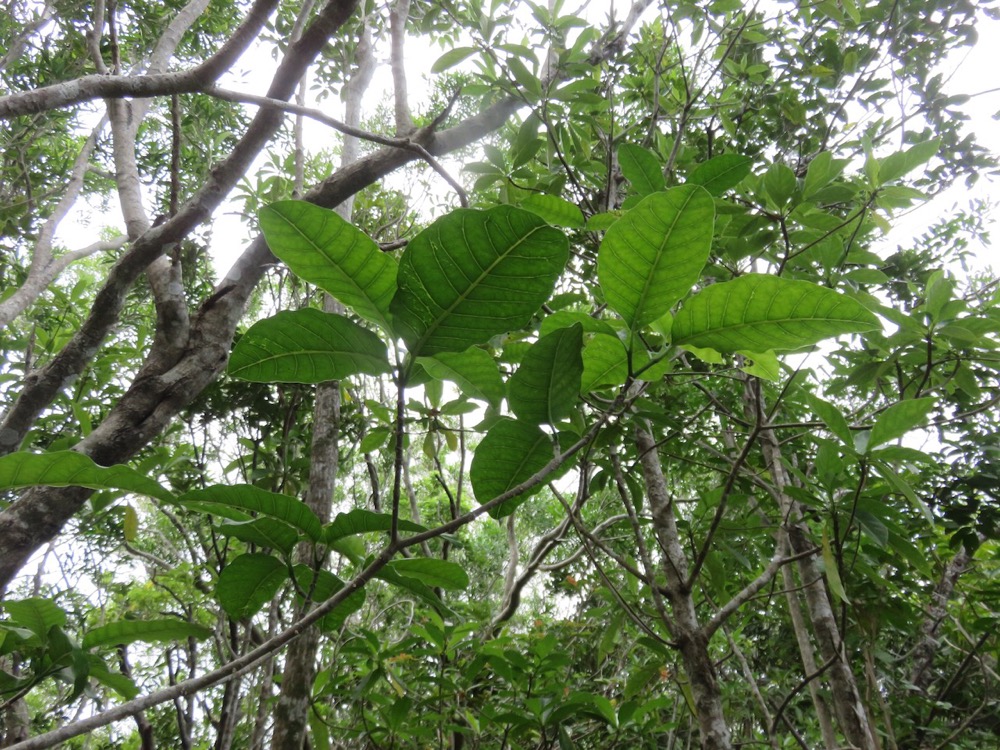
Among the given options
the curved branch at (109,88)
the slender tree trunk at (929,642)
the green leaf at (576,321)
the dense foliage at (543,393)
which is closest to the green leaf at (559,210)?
the dense foliage at (543,393)

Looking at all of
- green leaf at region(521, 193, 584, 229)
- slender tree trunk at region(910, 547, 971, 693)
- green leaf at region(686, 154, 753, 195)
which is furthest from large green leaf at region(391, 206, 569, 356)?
slender tree trunk at region(910, 547, 971, 693)

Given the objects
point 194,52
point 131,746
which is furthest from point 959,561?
point 194,52

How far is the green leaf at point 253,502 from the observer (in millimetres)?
627

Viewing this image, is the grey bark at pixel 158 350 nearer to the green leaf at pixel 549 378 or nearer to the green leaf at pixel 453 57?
the green leaf at pixel 453 57

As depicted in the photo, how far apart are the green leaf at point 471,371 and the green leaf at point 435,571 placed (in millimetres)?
207

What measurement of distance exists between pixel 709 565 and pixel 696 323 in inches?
38.2

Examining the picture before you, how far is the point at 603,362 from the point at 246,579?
1.52 ft

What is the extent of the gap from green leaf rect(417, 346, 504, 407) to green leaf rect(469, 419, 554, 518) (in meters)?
0.05

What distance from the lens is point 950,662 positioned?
8.74ft

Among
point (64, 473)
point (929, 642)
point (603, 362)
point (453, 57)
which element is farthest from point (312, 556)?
point (929, 642)

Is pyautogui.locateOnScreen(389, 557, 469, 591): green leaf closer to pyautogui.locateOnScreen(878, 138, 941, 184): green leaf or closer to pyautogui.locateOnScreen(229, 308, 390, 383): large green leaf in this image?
pyautogui.locateOnScreen(229, 308, 390, 383): large green leaf

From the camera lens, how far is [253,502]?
632 millimetres

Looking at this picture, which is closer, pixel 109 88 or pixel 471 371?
pixel 471 371

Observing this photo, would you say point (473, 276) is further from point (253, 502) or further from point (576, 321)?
point (253, 502)
